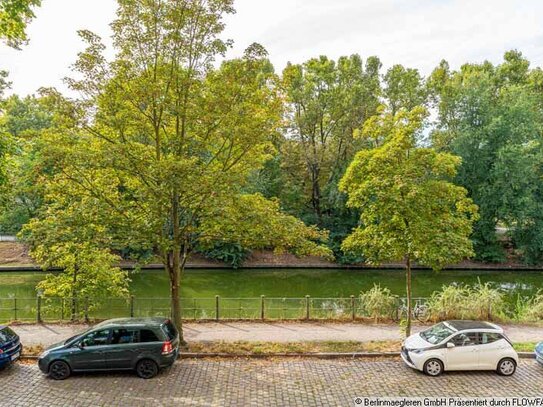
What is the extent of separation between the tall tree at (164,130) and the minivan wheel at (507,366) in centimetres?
540

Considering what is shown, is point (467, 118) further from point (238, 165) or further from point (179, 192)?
point (179, 192)

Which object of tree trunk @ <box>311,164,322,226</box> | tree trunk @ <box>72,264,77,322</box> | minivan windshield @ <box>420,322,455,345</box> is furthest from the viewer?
tree trunk @ <box>311,164,322,226</box>

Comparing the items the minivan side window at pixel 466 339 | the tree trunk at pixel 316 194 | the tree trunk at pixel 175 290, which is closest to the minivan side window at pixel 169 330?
the tree trunk at pixel 175 290

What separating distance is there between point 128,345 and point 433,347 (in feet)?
25.9

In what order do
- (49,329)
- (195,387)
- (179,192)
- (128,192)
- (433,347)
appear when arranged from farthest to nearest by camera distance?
(49,329)
(128,192)
(179,192)
(433,347)
(195,387)

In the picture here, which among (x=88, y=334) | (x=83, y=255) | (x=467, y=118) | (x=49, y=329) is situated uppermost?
(x=467, y=118)

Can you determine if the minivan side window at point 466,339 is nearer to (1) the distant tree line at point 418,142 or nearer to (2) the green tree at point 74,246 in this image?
(2) the green tree at point 74,246

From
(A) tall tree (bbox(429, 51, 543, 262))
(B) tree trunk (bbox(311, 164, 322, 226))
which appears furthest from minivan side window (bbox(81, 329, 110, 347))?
(A) tall tree (bbox(429, 51, 543, 262))

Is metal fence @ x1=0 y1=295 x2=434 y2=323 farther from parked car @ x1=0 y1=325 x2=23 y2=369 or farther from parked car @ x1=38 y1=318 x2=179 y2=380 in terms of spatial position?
parked car @ x1=38 y1=318 x2=179 y2=380

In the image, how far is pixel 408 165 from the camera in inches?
493

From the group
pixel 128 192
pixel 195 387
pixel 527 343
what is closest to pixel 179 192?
pixel 128 192

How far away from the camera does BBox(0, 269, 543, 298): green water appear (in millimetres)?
25781

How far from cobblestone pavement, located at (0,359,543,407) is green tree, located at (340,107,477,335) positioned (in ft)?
10.9

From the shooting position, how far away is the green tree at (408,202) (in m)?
12.1
